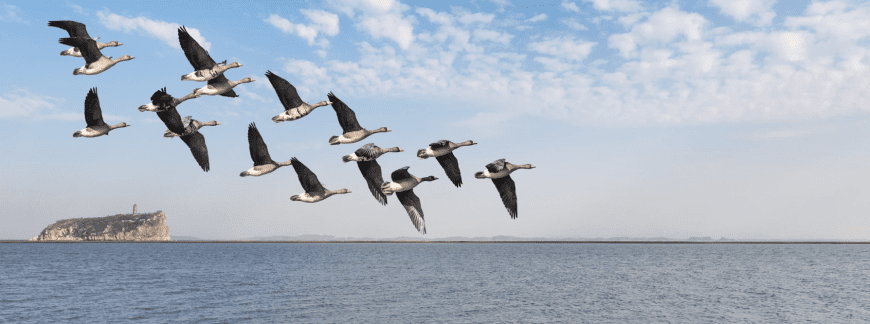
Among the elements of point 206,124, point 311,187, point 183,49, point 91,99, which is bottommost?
point 311,187

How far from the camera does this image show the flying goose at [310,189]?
12.5 m

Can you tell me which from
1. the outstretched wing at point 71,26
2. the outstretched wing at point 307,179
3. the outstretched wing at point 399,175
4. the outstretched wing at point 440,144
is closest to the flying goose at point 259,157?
the outstretched wing at point 307,179

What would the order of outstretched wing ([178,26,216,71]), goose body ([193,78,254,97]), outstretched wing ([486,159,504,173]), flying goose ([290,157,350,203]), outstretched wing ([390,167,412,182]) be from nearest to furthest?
1. outstretched wing ([486,159,504,173])
2. outstretched wing ([390,167,412,182])
3. flying goose ([290,157,350,203])
4. goose body ([193,78,254,97])
5. outstretched wing ([178,26,216,71])

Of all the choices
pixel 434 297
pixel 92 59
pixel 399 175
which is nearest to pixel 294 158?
pixel 399 175

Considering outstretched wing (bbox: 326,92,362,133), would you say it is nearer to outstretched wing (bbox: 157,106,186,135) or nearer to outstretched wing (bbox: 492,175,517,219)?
outstretched wing (bbox: 492,175,517,219)

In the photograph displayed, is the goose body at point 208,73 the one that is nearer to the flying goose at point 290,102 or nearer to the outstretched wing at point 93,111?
the flying goose at point 290,102

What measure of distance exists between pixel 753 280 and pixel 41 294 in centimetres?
17461

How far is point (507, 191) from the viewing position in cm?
1212

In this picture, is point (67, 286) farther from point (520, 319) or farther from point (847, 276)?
point (847, 276)

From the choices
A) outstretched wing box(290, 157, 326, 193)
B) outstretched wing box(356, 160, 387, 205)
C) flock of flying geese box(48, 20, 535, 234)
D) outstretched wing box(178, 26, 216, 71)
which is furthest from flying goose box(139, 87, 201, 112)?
outstretched wing box(356, 160, 387, 205)

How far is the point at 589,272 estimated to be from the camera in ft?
593

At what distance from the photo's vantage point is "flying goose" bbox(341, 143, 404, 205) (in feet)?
33.6

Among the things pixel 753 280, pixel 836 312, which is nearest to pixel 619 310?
pixel 836 312

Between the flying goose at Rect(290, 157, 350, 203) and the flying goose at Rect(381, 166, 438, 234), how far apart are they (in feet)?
4.43
